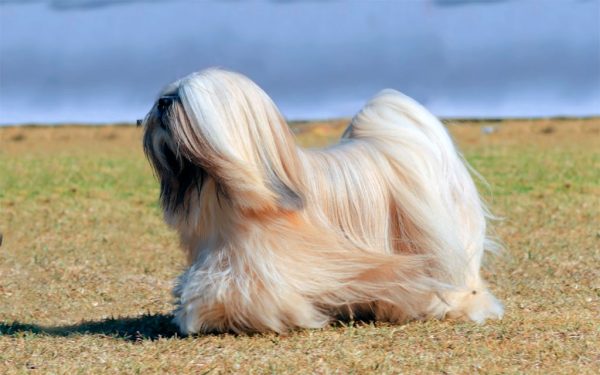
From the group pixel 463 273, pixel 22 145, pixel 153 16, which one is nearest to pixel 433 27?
pixel 153 16

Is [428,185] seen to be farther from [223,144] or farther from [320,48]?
[320,48]

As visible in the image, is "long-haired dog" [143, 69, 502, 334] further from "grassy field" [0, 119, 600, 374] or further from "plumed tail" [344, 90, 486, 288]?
"grassy field" [0, 119, 600, 374]

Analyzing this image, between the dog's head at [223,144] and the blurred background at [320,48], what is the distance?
744 centimetres

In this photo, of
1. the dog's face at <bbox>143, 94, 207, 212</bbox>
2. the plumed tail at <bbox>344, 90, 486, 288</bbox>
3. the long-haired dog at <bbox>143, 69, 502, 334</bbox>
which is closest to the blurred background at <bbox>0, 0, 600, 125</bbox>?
the plumed tail at <bbox>344, 90, 486, 288</bbox>

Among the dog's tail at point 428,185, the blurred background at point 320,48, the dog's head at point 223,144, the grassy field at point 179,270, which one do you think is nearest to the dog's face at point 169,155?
the dog's head at point 223,144

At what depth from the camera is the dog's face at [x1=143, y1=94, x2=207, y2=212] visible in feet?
16.9

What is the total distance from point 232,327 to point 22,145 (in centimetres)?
1179

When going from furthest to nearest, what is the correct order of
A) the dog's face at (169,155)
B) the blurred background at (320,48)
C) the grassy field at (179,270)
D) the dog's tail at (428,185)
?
the blurred background at (320,48) → the dog's tail at (428,185) → the dog's face at (169,155) → the grassy field at (179,270)

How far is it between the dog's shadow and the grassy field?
0.04ft

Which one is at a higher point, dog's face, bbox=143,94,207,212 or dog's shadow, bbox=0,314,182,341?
dog's face, bbox=143,94,207,212

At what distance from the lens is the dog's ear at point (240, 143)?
5125 mm

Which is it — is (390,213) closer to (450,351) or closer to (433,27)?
(450,351)

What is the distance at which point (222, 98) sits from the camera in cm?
520

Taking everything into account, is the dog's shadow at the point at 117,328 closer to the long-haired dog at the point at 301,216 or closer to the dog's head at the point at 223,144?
the long-haired dog at the point at 301,216
